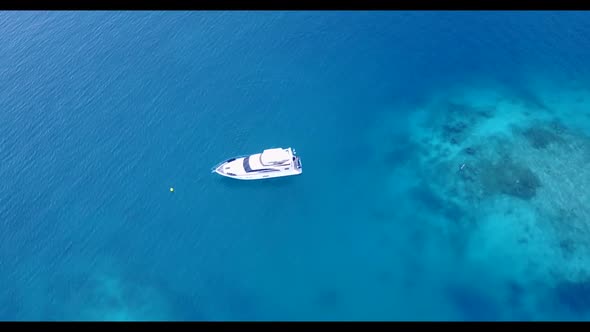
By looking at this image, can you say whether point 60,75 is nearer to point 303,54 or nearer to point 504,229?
point 303,54

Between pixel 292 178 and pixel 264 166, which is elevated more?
pixel 264 166

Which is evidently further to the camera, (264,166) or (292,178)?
(292,178)

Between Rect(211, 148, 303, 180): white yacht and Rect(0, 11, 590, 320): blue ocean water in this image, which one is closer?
Rect(0, 11, 590, 320): blue ocean water
